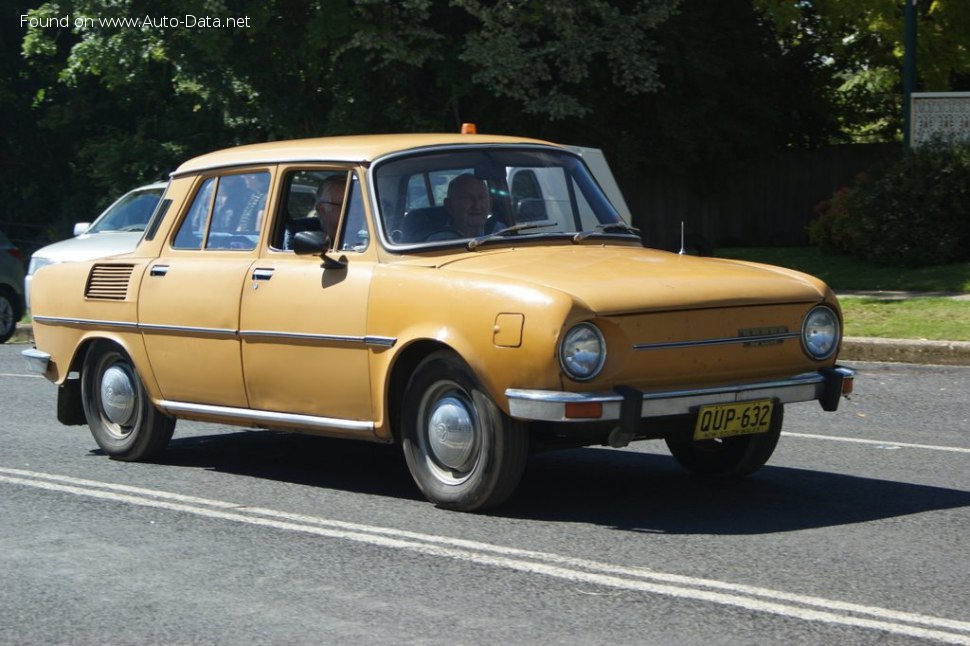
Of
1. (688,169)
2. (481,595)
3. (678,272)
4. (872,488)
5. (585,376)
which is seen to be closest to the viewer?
(481,595)

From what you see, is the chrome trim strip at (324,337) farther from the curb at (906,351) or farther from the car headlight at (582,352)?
the curb at (906,351)

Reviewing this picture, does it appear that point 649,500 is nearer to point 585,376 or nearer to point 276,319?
point 585,376

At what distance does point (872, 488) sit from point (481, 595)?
9.15 feet

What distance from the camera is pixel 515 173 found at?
26.0ft

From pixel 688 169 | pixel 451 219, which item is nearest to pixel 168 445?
pixel 451 219

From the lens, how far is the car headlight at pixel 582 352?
6.40 metres

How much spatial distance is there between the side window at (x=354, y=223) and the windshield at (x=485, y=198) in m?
0.13

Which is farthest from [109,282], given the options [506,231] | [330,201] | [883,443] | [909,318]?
[909,318]

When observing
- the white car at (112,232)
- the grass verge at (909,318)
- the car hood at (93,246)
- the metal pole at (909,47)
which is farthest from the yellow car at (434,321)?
the metal pole at (909,47)

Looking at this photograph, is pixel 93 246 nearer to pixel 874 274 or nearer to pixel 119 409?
pixel 119 409

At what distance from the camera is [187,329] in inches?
324

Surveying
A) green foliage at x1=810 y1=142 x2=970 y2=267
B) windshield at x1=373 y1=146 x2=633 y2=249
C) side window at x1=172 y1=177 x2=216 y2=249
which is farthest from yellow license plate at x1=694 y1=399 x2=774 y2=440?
A: green foliage at x1=810 y1=142 x2=970 y2=267

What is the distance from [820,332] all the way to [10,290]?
14454 mm

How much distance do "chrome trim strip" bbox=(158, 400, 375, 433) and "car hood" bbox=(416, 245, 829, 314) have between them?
36.9 inches
